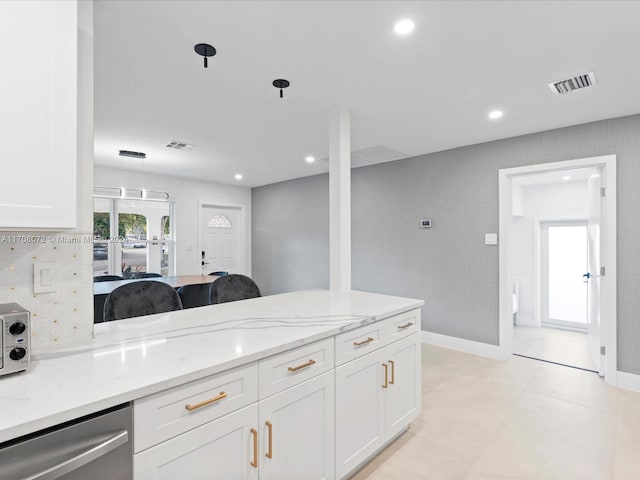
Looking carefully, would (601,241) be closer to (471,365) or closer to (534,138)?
(534,138)

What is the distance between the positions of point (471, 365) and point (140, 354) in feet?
11.2

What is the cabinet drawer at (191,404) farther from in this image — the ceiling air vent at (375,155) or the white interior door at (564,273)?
the white interior door at (564,273)

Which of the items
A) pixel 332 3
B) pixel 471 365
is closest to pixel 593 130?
pixel 471 365

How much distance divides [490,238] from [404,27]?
2774mm

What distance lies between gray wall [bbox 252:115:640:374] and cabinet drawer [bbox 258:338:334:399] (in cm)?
294

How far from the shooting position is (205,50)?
2.03 metres

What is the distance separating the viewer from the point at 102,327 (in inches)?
66.0

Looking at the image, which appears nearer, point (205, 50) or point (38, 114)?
point (38, 114)

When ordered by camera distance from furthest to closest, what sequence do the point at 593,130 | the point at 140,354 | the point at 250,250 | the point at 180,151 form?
the point at 250,250, the point at 180,151, the point at 593,130, the point at 140,354

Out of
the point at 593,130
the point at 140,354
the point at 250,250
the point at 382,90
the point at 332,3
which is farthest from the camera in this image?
the point at 250,250

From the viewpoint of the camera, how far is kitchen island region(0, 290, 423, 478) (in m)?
0.99

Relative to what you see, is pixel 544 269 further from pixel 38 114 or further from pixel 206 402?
pixel 38 114

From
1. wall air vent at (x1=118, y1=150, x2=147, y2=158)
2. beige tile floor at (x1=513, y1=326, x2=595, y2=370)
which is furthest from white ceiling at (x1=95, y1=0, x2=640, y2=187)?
beige tile floor at (x1=513, y1=326, x2=595, y2=370)

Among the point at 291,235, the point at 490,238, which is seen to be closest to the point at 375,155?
the point at 490,238
